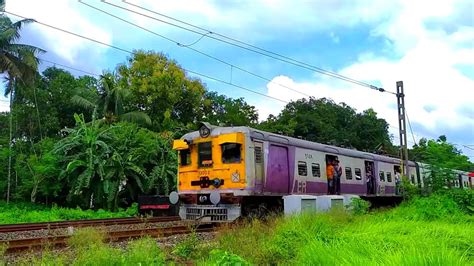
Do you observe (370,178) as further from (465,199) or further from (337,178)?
(465,199)

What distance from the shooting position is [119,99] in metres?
33.9

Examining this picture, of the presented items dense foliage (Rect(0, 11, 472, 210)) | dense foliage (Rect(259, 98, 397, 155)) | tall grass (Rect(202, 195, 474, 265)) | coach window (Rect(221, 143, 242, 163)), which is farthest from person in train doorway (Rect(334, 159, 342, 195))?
dense foliage (Rect(259, 98, 397, 155))

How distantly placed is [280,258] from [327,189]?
10.3m

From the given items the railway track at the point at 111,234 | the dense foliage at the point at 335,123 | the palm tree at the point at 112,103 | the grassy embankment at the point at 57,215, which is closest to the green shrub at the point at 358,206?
the railway track at the point at 111,234

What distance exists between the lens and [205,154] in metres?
14.5

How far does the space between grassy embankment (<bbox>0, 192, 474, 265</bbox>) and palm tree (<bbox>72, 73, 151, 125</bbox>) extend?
24707 millimetres

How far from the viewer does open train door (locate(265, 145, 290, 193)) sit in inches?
554

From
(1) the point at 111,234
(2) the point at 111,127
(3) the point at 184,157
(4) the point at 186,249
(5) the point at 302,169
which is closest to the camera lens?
(4) the point at 186,249

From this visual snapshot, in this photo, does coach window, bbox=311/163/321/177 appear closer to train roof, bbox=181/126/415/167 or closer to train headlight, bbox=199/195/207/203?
train roof, bbox=181/126/415/167

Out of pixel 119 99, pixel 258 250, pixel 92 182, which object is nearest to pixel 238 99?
pixel 119 99

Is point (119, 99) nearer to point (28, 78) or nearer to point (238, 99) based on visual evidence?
point (28, 78)

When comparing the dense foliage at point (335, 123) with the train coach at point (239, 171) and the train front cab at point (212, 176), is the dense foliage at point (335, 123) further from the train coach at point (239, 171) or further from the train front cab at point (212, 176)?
the train front cab at point (212, 176)

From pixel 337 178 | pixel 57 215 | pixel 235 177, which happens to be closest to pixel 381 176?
pixel 337 178

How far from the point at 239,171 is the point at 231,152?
67 cm
